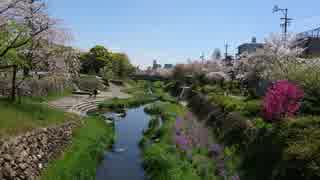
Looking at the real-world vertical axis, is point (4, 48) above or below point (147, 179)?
above

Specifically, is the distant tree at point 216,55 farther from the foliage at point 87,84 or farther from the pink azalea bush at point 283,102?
the pink azalea bush at point 283,102

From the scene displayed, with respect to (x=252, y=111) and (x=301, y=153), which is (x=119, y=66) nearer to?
(x=252, y=111)

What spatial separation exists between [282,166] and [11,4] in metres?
12.8

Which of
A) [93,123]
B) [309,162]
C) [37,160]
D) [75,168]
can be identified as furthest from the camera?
[93,123]

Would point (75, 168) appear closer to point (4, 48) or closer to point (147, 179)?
point (147, 179)

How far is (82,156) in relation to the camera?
Answer: 14.1 metres

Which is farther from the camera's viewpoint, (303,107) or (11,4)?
(303,107)

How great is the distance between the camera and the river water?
14.0 meters

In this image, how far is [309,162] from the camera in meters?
9.09

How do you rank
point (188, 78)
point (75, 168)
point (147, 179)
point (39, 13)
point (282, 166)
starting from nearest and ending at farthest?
point (282, 166) < point (75, 168) < point (147, 179) < point (39, 13) < point (188, 78)

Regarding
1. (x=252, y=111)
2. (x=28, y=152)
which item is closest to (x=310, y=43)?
(x=252, y=111)

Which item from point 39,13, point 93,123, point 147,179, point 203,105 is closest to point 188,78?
point 203,105

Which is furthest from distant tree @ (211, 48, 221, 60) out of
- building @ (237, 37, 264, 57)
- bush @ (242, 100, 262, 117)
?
bush @ (242, 100, 262, 117)

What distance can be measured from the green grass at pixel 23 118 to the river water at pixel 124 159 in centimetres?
299
